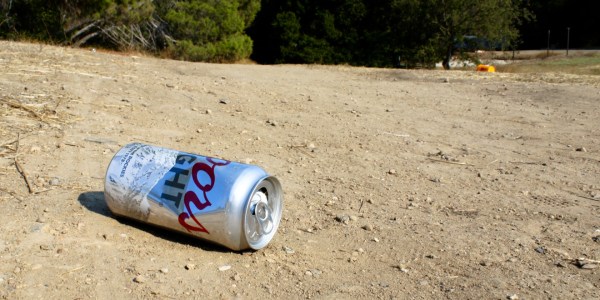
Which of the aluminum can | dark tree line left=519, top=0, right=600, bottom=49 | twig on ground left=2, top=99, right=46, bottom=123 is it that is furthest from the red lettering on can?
dark tree line left=519, top=0, right=600, bottom=49

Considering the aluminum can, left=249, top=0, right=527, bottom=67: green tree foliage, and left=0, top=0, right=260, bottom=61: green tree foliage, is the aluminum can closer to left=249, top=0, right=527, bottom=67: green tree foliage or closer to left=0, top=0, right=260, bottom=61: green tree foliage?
left=0, top=0, right=260, bottom=61: green tree foliage

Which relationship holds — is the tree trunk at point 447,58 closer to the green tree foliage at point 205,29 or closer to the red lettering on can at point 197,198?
the green tree foliage at point 205,29

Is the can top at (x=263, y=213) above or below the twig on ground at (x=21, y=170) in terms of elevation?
below

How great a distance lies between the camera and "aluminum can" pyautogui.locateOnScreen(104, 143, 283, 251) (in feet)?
12.6

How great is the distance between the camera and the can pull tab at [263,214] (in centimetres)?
408

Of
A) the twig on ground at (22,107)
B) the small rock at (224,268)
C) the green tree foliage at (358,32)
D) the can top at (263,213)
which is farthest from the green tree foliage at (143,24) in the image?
the small rock at (224,268)

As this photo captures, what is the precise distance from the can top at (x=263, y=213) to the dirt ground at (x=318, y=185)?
0.11 metres

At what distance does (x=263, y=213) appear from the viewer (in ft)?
13.6

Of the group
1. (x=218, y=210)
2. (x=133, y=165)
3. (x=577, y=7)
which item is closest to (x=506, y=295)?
(x=218, y=210)

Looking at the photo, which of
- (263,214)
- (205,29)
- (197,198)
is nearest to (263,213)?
(263,214)

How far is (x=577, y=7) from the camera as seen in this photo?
131 feet

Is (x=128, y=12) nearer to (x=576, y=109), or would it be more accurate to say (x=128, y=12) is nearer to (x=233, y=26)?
(x=233, y=26)

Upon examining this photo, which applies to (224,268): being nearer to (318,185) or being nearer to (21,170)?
(318,185)

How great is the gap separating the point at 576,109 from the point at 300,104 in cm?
385
